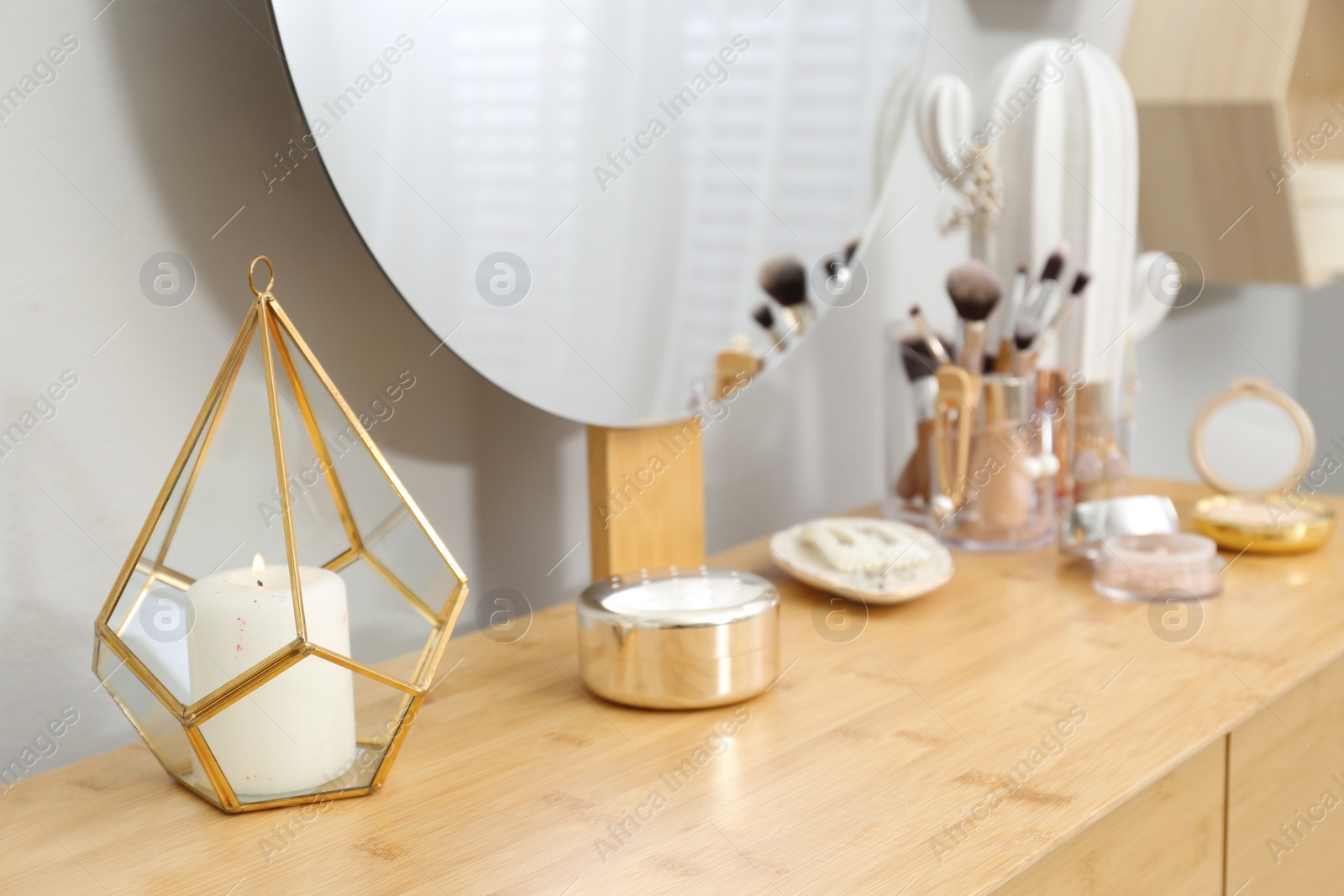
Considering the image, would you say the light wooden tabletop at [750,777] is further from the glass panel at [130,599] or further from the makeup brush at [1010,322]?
the makeup brush at [1010,322]

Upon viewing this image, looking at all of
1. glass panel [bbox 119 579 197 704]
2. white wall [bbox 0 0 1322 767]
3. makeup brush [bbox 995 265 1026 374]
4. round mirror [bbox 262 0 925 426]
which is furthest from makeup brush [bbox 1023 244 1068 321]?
glass panel [bbox 119 579 197 704]

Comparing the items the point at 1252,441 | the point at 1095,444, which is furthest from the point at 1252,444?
the point at 1095,444

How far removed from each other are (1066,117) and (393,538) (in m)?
0.69

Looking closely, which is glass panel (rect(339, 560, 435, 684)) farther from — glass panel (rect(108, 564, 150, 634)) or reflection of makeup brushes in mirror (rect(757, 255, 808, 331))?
reflection of makeup brushes in mirror (rect(757, 255, 808, 331))

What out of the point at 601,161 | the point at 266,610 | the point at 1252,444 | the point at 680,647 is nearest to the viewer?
the point at 266,610

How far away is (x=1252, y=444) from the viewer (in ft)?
3.10

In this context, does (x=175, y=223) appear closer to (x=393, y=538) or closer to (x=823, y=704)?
(x=393, y=538)

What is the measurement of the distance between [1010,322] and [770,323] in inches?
8.2

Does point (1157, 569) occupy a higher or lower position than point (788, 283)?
lower

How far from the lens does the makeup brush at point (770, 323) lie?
0.83 meters

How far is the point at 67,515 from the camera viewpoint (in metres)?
0.58

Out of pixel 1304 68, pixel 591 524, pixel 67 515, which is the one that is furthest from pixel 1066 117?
pixel 67 515

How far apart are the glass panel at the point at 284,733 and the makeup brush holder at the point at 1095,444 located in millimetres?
642

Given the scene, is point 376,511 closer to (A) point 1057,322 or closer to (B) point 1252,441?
(A) point 1057,322
